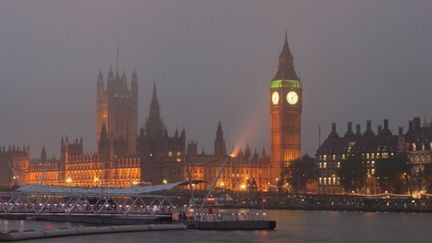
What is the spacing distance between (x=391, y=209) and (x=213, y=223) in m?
69.1

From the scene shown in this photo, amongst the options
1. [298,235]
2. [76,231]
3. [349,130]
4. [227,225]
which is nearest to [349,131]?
[349,130]

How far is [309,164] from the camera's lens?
603ft

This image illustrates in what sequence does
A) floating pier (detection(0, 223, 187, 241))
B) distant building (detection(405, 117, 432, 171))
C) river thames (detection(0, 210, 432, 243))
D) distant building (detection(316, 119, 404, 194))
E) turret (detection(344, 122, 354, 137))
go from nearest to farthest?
floating pier (detection(0, 223, 187, 241)) < river thames (detection(0, 210, 432, 243)) < distant building (detection(405, 117, 432, 171)) < distant building (detection(316, 119, 404, 194)) < turret (detection(344, 122, 354, 137))

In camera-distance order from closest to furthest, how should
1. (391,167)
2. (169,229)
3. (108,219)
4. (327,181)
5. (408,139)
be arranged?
(169,229)
(108,219)
(391,167)
(408,139)
(327,181)

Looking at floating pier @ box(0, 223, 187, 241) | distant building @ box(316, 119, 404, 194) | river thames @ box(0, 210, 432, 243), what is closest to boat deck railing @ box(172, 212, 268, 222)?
floating pier @ box(0, 223, 187, 241)

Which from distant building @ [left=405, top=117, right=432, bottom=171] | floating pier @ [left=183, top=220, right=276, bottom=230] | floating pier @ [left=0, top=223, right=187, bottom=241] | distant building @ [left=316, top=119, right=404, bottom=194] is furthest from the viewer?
distant building @ [left=316, top=119, right=404, bottom=194]

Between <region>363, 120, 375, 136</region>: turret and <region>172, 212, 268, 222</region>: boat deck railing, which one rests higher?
<region>363, 120, 375, 136</region>: turret

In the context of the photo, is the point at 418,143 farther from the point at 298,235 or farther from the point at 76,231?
the point at 76,231

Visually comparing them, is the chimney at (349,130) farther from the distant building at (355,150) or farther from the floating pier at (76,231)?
the floating pier at (76,231)

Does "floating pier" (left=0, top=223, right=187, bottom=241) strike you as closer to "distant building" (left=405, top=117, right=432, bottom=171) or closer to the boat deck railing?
the boat deck railing

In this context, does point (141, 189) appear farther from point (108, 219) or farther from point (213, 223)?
point (213, 223)

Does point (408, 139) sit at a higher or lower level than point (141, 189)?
higher

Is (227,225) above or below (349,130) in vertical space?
below

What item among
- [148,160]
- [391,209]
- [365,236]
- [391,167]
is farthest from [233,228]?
[148,160]
